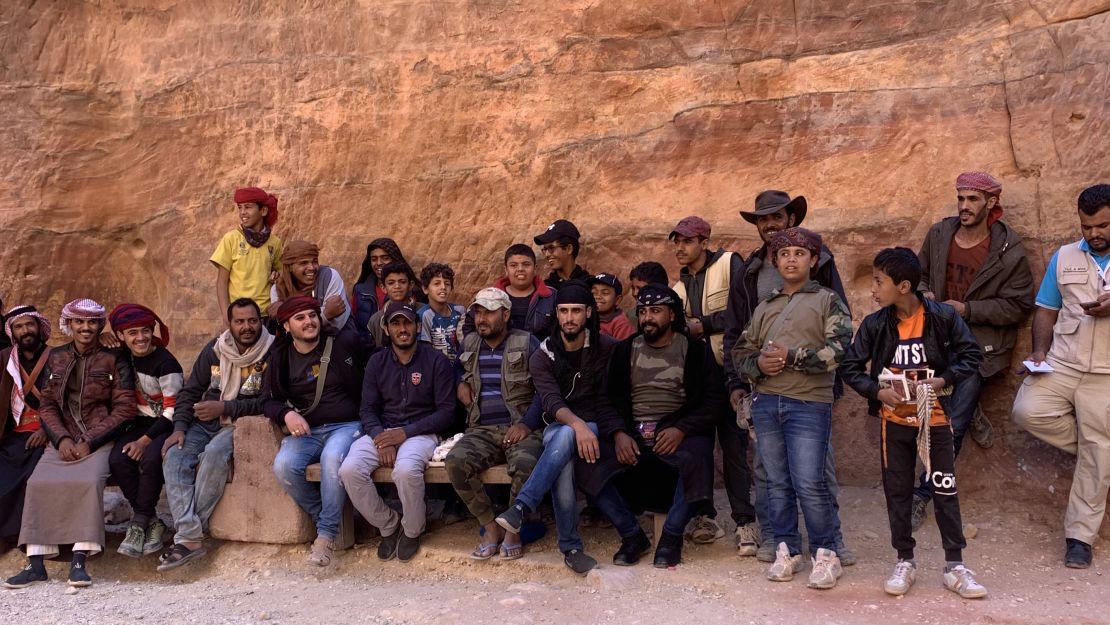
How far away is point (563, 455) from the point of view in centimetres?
559

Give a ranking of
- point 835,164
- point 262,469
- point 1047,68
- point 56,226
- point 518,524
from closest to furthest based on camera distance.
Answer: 1. point 518,524
2. point 262,469
3. point 1047,68
4. point 835,164
5. point 56,226

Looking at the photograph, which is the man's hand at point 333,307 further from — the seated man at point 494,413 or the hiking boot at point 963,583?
the hiking boot at point 963,583

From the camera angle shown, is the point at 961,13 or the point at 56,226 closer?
the point at 961,13

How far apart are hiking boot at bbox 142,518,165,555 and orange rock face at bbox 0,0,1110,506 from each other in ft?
7.85

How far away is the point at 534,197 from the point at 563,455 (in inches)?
115

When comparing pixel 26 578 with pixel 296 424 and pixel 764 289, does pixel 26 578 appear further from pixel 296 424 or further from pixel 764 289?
pixel 764 289

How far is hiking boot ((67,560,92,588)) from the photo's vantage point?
5.97 meters

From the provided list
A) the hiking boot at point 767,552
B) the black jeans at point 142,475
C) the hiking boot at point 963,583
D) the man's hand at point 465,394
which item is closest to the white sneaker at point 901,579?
the hiking boot at point 963,583

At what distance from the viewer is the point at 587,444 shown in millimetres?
5578

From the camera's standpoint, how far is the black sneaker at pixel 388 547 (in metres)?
6.00

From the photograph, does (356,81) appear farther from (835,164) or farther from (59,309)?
(835,164)

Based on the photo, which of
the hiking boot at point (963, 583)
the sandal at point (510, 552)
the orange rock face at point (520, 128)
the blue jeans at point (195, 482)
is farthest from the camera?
the orange rock face at point (520, 128)

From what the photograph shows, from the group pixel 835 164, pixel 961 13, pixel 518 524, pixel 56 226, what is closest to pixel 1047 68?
pixel 961 13

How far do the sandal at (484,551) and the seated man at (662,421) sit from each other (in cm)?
64
